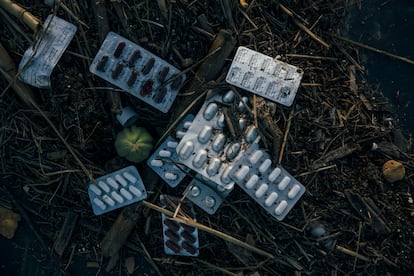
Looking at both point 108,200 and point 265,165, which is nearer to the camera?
point 265,165

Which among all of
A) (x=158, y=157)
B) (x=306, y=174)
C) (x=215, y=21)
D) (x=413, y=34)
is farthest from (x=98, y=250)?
(x=413, y=34)

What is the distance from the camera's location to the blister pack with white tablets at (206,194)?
3.57 metres

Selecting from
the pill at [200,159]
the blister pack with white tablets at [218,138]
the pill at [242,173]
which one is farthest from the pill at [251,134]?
the pill at [200,159]

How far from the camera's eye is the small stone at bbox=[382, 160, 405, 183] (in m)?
3.65

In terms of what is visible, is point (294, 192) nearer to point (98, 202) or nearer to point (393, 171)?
point (393, 171)

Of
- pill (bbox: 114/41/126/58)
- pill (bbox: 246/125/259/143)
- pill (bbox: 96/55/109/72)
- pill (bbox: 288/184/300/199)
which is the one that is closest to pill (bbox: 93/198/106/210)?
pill (bbox: 96/55/109/72)

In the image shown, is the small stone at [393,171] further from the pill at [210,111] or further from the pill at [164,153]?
the pill at [164,153]

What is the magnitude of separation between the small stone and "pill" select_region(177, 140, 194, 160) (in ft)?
5.34

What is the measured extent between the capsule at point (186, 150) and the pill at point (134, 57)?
30.1 inches

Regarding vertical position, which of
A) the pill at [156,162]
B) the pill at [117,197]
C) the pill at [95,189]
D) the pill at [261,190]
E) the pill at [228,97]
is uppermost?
the pill at [228,97]

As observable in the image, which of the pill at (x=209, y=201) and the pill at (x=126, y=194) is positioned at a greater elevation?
the pill at (x=209, y=201)

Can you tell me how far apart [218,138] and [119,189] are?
3.04ft

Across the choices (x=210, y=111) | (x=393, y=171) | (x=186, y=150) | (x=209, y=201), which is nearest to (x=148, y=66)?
(x=210, y=111)

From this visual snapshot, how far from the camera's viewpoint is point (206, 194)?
11.8 feet
